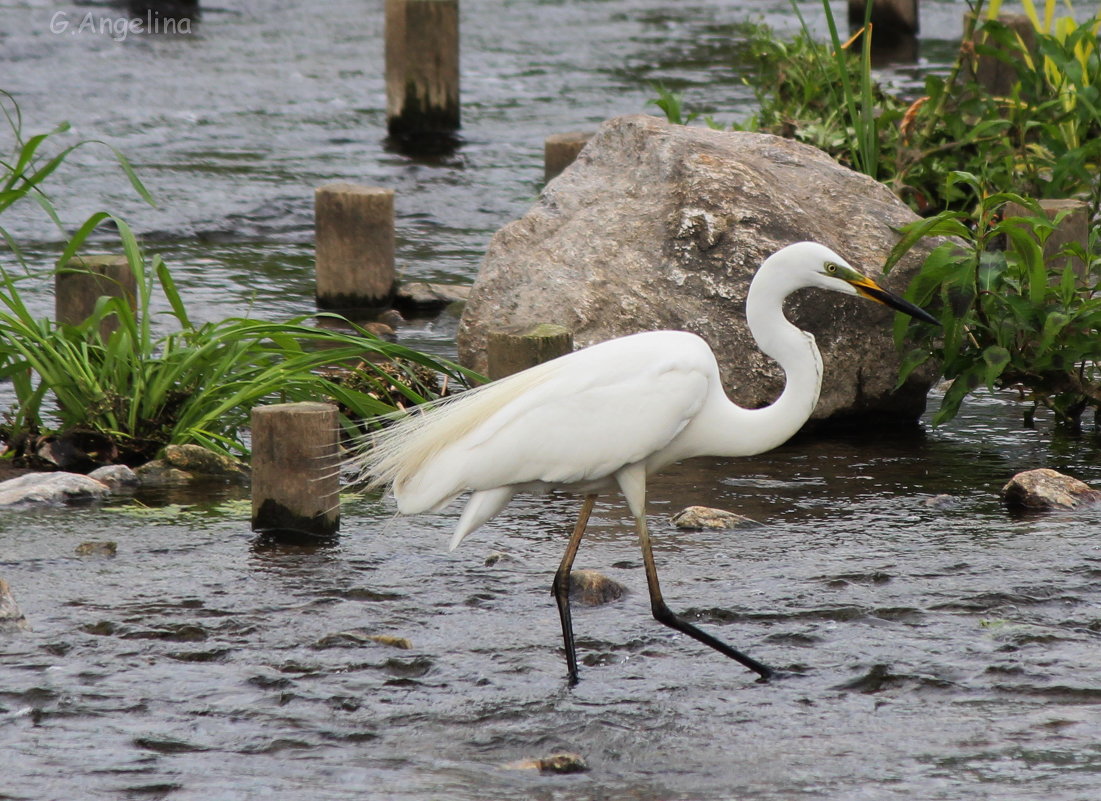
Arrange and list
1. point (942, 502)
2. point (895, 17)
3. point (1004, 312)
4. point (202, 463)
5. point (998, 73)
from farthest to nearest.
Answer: point (895, 17) → point (998, 73) → point (1004, 312) → point (202, 463) → point (942, 502)

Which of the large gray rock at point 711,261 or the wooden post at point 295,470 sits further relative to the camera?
the large gray rock at point 711,261

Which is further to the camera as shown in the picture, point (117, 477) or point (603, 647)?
point (117, 477)

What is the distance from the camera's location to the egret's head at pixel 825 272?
4.17 m

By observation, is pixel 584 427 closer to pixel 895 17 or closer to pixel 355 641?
pixel 355 641

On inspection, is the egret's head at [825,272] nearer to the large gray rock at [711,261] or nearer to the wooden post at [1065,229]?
the large gray rock at [711,261]

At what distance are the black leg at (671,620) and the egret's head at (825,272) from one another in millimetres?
797

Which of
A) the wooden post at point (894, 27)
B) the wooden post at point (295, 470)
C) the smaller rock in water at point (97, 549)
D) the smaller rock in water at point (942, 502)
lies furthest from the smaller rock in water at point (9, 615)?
the wooden post at point (894, 27)

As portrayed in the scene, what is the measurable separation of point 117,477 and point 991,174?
4.64 m

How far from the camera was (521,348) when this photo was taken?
5.30 metres

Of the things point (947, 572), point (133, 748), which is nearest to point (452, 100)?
point (947, 572)

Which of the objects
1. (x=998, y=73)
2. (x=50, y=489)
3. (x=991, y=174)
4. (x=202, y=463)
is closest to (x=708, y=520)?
(x=202, y=463)

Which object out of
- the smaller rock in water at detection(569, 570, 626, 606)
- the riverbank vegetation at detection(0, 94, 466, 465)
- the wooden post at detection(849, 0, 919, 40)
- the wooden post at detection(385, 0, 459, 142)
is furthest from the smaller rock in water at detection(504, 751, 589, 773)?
the wooden post at detection(849, 0, 919, 40)

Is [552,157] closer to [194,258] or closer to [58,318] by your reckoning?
[194,258]

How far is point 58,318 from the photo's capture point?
6.30m
